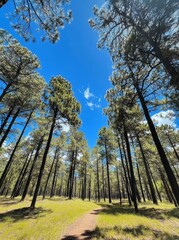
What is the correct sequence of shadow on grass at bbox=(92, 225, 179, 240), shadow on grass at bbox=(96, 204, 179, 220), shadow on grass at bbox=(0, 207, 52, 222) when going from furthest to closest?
1. shadow on grass at bbox=(96, 204, 179, 220)
2. shadow on grass at bbox=(0, 207, 52, 222)
3. shadow on grass at bbox=(92, 225, 179, 240)

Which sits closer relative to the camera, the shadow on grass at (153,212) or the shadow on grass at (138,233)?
the shadow on grass at (138,233)

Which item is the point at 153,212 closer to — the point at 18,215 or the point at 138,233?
the point at 138,233

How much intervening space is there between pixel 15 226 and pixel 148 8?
46.0 ft

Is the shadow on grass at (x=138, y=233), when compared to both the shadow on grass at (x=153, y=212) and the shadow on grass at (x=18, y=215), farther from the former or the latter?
the shadow on grass at (x=18, y=215)

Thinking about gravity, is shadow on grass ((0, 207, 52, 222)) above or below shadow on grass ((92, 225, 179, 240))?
above

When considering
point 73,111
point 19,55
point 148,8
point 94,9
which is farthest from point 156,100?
point 19,55

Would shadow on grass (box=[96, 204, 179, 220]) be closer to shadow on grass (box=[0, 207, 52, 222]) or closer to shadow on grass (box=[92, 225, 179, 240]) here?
shadow on grass (box=[92, 225, 179, 240])

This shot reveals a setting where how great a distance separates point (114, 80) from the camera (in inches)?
407

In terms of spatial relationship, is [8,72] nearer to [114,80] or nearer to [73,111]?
[73,111]

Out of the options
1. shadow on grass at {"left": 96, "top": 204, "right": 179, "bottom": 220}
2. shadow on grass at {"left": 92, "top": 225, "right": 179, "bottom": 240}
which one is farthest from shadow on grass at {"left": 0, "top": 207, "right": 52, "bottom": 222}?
shadow on grass at {"left": 96, "top": 204, "right": 179, "bottom": 220}

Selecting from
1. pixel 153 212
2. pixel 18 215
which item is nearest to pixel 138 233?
pixel 153 212

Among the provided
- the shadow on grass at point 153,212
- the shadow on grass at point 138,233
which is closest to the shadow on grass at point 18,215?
the shadow on grass at point 138,233

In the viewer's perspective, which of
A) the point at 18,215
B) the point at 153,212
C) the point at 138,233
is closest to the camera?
the point at 138,233

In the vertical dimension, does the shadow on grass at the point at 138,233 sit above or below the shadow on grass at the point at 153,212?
below
